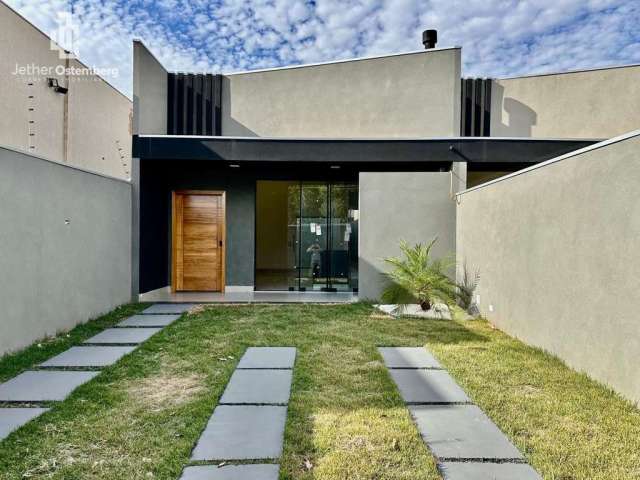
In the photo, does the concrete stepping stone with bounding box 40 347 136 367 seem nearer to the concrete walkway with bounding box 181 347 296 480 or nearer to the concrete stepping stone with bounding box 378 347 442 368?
the concrete walkway with bounding box 181 347 296 480

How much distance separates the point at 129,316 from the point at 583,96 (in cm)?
957

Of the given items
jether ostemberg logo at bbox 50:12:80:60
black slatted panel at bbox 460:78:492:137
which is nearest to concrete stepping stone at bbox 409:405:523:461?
black slatted panel at bbox 460:78:492:137

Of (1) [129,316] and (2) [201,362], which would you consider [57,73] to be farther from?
(2) [201,362]

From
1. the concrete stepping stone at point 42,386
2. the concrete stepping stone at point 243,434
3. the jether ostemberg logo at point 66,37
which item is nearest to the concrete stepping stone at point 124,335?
the concrete stepping stone at point 42,386

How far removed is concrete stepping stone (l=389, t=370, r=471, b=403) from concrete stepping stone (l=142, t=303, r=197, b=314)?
4.14 metres

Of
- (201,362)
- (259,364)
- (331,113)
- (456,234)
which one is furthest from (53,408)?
(331,113)

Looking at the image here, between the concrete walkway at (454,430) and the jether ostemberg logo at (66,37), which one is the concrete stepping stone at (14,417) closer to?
the concrete walkway at (454,430)

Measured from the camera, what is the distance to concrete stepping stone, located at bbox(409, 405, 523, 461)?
2.28 metres

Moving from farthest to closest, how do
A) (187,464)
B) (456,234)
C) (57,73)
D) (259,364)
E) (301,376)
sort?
(57,73)
(456,234)
(259,364)
(301,376)
(187,464)

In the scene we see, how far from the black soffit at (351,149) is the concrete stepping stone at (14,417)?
4992 millimetres

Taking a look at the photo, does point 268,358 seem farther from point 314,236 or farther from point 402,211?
point 314,236

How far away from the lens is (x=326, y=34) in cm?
900

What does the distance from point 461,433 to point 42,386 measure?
3223 mm

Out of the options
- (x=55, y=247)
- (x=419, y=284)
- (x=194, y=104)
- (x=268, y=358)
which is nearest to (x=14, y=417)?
(x=268, y=358)
